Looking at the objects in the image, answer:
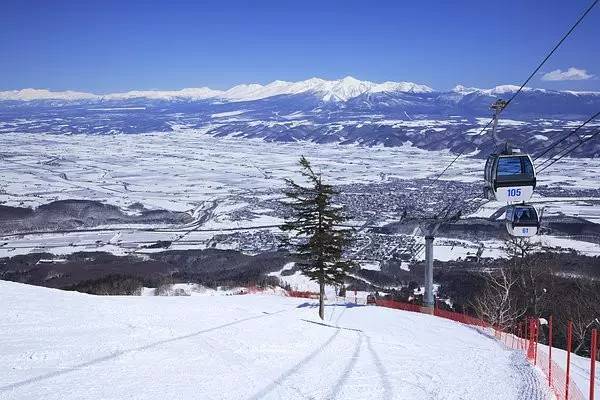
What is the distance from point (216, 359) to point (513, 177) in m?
6.65

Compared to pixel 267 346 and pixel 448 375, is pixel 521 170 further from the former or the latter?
pixel 267 346

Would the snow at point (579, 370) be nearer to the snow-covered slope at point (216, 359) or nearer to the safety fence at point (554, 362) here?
the safety fence at point (554, 362)

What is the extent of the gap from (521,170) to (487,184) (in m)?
0.99

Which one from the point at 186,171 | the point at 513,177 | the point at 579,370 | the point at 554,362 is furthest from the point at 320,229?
the point at 186,171

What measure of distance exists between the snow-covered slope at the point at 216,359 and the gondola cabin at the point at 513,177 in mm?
3551

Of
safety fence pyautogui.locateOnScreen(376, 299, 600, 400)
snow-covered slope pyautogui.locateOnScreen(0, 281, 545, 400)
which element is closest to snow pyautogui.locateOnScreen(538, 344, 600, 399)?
safety fence pyautogui.locateOnScreen(376, 299, 600, 400)

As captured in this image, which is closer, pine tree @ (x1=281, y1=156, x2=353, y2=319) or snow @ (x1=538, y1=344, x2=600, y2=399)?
snow @ (x1=538, y1=344, x2=600, y2=399)

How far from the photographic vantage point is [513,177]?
35.1ft

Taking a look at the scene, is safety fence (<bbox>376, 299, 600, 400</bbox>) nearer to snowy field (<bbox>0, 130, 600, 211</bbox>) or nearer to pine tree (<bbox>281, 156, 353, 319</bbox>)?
pine tree (<bbox>281, 156, 353, 319</bbox>)

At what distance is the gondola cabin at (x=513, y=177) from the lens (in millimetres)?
10625

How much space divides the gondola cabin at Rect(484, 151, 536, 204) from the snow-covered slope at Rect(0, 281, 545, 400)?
3551 mm

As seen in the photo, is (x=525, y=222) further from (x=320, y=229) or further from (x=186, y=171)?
(x=186, y=171)

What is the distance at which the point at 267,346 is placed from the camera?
35.7 feet

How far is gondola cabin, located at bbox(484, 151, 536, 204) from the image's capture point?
418 inches
